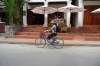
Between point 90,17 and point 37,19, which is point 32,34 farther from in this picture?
point 90,17

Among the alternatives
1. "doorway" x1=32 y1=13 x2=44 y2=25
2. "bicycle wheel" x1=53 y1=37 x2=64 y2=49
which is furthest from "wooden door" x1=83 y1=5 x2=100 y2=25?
"bicycle wheel" x1=53 y1=37 x2=64 y2=49

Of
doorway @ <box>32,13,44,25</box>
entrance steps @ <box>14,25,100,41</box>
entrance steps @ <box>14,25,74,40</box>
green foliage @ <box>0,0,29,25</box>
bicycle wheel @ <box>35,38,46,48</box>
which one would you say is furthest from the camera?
doorway @ <box>32,13,44,25</box>

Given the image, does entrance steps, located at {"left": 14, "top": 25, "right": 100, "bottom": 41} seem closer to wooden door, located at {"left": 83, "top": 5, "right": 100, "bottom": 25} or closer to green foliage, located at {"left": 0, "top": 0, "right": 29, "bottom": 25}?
wooden door, located at {"left": 83, "top": 5, "right": 100, "bottom": 25}

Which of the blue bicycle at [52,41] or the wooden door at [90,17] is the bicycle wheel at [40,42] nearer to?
the blue bicycle at [52,41]

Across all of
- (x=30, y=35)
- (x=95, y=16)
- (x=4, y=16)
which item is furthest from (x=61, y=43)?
(x=4, y=16)

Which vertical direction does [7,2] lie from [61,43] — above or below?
above

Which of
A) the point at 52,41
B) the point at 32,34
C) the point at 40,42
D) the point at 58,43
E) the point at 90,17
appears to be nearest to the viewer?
the point at 52,41

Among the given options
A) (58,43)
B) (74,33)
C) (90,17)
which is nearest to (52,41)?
(58,43)

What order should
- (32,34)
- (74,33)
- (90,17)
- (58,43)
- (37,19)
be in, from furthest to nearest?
(37,19) → (90,17) → (74,33) → (32,34) → (58,43)

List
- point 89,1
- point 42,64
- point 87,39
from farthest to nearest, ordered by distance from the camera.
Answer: point 89,1, point 87,39, point 42,64

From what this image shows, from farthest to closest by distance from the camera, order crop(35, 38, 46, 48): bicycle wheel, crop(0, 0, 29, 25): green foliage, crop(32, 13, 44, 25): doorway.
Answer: crop(32, 13, 44, 25): doorway → crop(0, 0, 29, 25): green foliage → crop(35, 38, 46, 48): bicycle wheel

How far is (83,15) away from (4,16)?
33.9 ft

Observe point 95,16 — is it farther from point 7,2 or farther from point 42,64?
point 42,64

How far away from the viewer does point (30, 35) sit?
13828 millimetres
